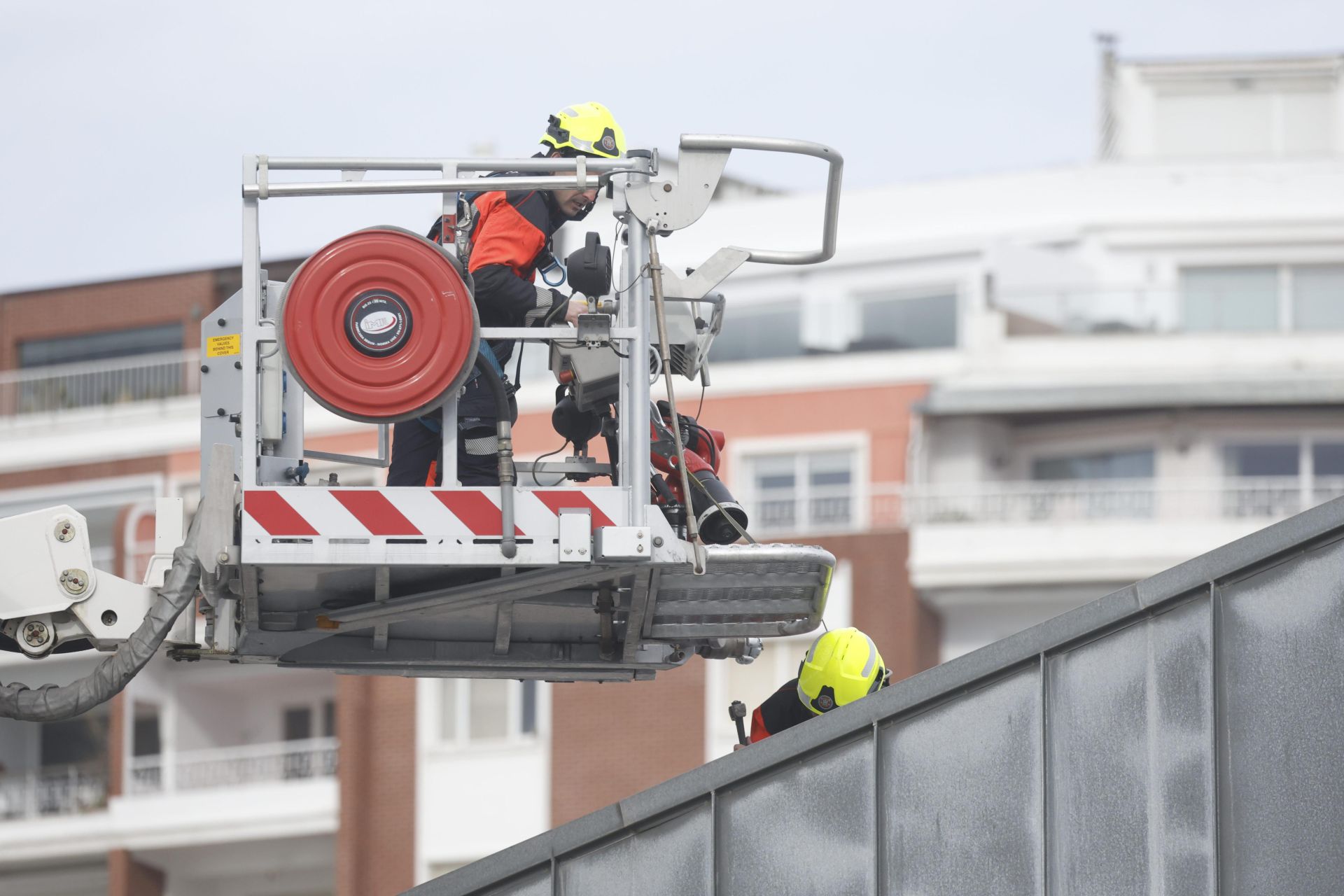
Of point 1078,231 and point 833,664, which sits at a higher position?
point 1078,231

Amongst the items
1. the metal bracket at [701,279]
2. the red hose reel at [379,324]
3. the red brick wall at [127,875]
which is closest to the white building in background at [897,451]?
the red brick wall at [127,875]

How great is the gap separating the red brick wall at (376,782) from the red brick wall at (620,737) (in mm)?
2819

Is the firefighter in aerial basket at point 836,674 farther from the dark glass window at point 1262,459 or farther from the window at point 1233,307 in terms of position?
the window at point 1233,307

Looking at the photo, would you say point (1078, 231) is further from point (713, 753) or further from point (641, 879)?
point (641, 879)

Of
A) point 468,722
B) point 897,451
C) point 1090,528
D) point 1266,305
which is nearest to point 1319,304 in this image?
point 1266,305

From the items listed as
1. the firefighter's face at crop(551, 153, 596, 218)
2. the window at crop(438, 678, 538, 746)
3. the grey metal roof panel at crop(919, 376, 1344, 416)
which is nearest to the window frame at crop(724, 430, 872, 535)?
the grey metal roof panel at crop(919, 376, 1344, 416)

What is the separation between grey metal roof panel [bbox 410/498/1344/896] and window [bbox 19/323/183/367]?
38.7m

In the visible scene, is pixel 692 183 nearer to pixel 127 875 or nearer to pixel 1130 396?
pixel 1130 396

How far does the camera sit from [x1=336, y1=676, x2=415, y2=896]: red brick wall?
42.3 meters

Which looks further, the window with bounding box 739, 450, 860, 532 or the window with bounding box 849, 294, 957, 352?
the window with bounding box 849, 294, 957, 352

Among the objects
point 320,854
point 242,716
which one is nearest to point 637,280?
point 320,854

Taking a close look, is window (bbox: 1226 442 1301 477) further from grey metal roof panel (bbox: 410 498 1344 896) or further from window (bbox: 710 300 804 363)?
grey metal roof panel (bbox: 410 498 1344 896)

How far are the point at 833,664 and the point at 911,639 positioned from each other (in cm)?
2671

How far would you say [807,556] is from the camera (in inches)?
498
